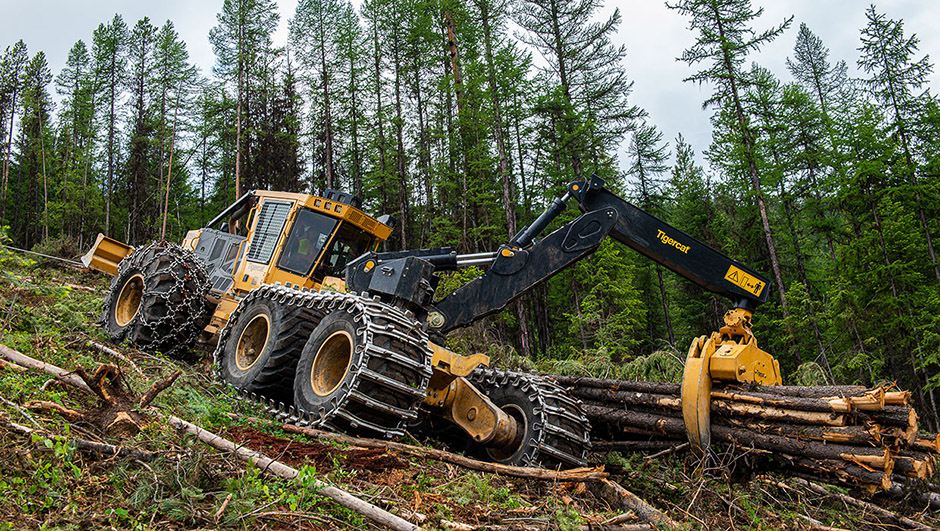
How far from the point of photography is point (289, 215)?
8.91m

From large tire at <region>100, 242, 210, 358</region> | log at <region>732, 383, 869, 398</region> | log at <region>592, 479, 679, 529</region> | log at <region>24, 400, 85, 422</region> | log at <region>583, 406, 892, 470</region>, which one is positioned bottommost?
log at <region>592, 479, 679, 529</region>

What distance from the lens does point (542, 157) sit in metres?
26.0

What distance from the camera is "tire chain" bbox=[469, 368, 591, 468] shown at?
6.24 meters

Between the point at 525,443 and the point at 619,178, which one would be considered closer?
the point at 525,443

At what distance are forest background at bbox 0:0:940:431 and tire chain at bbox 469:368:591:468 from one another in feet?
11.3

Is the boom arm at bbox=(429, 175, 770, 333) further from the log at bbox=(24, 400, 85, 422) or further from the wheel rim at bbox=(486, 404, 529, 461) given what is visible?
the log at bbox=(24, 400, 85, 422)

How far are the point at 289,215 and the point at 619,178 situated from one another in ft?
64.9

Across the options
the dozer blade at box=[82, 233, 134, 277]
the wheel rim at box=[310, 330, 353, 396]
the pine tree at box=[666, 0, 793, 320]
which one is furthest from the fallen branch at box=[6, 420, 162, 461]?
the pine tree at box=[666, 0, 793, 320]

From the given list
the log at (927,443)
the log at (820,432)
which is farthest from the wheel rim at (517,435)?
the log at (927,443)

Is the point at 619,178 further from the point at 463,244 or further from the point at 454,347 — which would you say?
the point at 454,347

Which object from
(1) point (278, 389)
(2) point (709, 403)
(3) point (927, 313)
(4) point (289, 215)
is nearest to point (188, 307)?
(4) point (289, 215)

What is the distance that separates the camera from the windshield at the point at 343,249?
905 cm

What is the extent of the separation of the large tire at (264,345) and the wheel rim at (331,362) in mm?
677

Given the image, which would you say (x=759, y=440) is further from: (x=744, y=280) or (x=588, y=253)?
(x=588, y=253)
